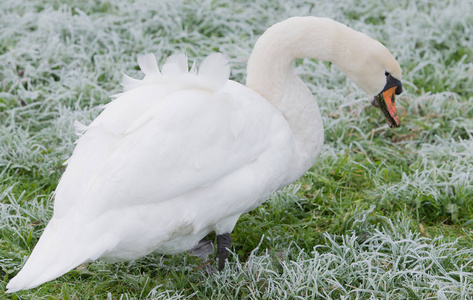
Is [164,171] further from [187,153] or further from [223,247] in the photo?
[223,247]

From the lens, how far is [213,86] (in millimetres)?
2754

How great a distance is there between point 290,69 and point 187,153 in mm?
802

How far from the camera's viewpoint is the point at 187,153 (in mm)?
2553

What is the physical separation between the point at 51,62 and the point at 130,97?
243 centimetres

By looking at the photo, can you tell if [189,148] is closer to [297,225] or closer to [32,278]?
[32,278]

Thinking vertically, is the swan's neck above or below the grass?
above

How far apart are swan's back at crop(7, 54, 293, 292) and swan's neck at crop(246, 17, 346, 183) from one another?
18 centimetres

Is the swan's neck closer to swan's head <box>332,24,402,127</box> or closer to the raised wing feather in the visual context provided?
swan's head <box>332,24,402,127</box>

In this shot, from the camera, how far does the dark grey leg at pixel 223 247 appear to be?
2.98m

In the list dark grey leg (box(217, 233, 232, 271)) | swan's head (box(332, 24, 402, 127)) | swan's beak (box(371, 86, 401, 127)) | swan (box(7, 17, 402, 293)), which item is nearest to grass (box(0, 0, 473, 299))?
dark grey leg (box(217, 233, 232, 271))

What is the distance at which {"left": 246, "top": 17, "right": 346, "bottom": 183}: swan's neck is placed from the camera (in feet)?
9.79

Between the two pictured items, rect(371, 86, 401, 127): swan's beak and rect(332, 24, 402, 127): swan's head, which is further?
rect(371, 86, 401, 127): swan's beak

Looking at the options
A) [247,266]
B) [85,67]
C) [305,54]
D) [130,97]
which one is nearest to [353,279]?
[247,266]

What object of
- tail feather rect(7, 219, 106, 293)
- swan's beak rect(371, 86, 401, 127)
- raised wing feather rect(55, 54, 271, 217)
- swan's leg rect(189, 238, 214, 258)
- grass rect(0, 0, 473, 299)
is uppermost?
raised wing feather rect(55, 54, 271, 217)
